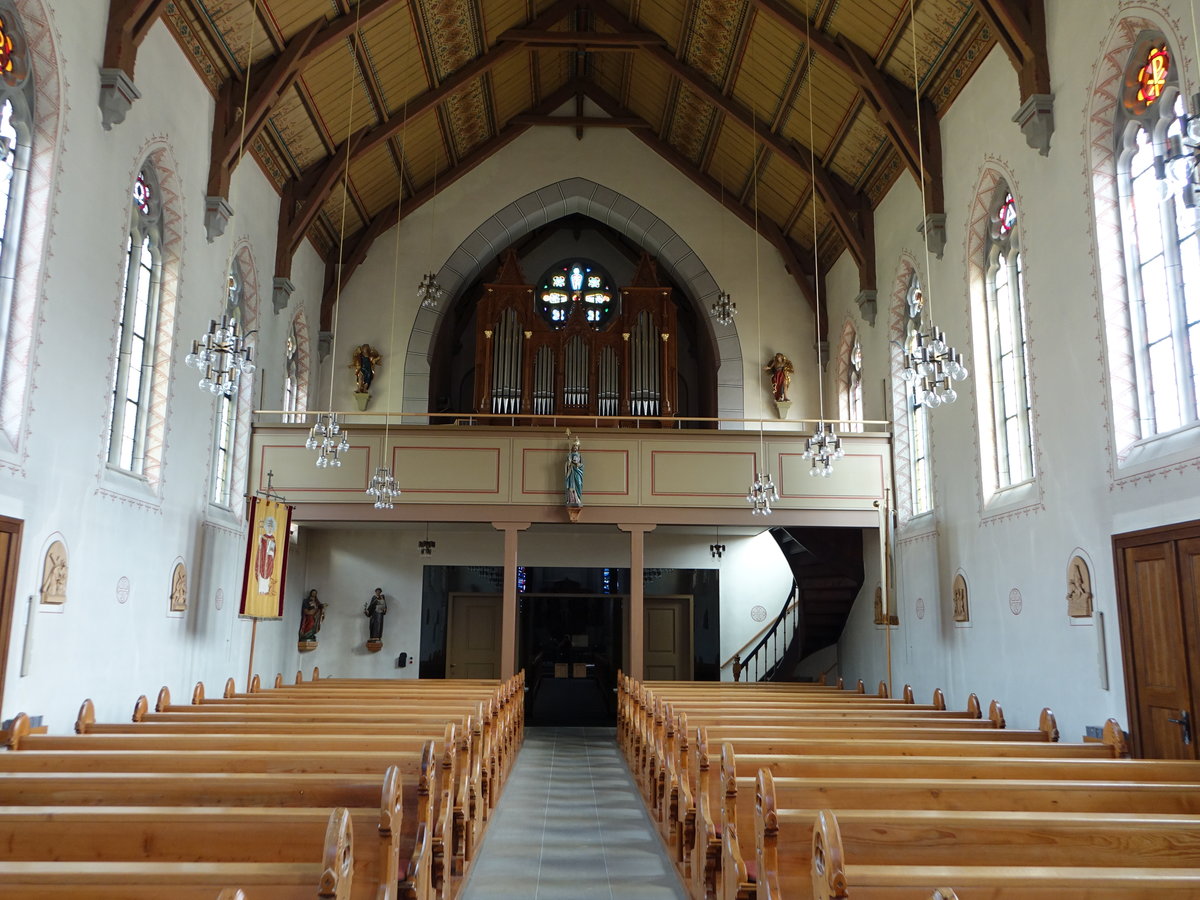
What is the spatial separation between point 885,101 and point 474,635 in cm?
1128

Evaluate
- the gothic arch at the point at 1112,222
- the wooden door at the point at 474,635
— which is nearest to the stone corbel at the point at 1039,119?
the gothic arch at the point at 1112,222

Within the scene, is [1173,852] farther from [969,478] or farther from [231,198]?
[231,198]

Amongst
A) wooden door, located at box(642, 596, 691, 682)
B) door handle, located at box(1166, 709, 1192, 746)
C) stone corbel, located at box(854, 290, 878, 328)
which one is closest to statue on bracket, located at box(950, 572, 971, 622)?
door handle, located at box(1166, 709, 1192, 746)

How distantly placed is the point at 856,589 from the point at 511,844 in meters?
8.78

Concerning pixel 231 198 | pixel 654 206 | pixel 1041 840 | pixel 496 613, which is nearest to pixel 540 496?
pixel 496 613

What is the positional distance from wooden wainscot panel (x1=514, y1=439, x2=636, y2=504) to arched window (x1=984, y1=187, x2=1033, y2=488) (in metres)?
5.17

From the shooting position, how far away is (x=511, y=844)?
25.7ft

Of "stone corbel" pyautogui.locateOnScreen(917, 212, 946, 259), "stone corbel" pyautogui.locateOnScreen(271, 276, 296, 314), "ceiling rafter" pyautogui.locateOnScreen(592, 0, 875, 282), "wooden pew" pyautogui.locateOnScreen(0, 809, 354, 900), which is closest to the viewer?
"wooden pew" pyautogui.locateOnScreen(0, 809, 354, 900)

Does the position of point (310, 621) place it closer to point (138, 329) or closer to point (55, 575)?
point (138, 329)

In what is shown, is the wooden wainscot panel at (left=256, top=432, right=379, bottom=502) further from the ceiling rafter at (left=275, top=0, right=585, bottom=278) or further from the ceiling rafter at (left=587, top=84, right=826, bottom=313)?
the ceiling rafter at (left=587, top=84, right=826, bottom=313)

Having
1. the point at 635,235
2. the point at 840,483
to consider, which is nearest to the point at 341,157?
the point at 635,235

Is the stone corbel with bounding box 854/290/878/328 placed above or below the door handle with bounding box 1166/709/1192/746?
above

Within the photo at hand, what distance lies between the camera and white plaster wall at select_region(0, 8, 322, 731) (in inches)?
324

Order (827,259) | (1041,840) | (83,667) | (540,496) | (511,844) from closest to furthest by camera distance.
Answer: (1041,840), (511,844), (83,667), (540,496), (827,259)
